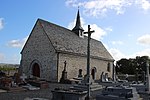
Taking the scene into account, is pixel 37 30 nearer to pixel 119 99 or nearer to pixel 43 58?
pixel 43 58

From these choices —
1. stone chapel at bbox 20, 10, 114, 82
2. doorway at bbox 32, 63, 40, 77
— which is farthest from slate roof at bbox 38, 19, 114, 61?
doorway at bbox 32, 63, 40, 77

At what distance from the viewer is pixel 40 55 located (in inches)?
1033

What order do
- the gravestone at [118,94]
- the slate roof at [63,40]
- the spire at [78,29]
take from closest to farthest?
the gravestone at [118,94]
the slate roof at [63,40]
the spire at [78,29]

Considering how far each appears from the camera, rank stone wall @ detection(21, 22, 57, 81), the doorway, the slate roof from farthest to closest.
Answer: the doorway
the slate roof
stone wall @ detection(21, 22, 57, 81)

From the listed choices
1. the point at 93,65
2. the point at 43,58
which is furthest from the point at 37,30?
the point at 93,65

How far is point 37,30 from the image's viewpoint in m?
26.8

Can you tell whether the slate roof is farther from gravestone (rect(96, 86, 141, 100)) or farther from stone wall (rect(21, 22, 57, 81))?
gravestone (rect(96, 86, 141, 100))

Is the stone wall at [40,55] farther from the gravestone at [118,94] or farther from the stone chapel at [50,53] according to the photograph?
the gravestone at [118,94]

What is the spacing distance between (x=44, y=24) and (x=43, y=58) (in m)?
4.67

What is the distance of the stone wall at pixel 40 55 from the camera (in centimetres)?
2494

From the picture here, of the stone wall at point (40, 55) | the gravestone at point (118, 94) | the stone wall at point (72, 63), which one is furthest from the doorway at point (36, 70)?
the gravestone at point (118, 94)

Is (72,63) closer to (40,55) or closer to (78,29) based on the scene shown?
(40,55)

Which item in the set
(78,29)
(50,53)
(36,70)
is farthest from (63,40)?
(78,29)

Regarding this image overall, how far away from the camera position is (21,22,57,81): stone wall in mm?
24938
